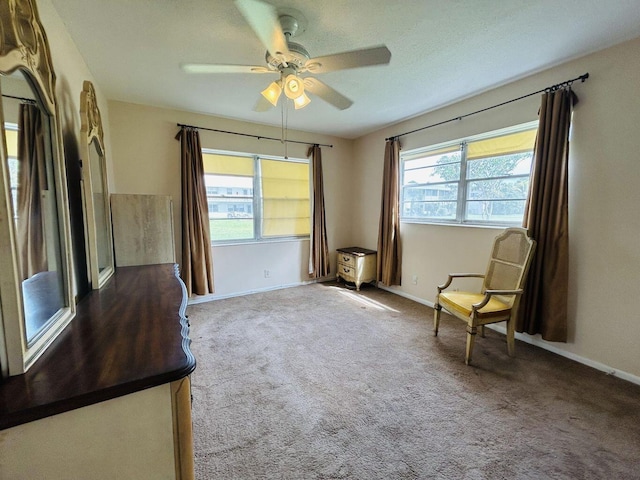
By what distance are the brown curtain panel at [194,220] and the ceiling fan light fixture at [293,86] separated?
7.22ft

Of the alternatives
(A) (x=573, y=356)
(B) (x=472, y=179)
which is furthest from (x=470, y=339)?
(B) (x=472, y=179)

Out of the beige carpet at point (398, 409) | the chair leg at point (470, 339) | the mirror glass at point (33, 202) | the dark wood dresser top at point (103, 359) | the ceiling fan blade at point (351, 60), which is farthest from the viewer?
the chair leg at point (470, 339)

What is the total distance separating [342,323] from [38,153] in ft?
9.31

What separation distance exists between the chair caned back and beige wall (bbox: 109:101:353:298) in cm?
270

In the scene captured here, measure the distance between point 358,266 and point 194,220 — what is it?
8.27 ft

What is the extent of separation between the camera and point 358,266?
14.5 ft

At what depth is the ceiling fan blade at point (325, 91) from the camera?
196cm

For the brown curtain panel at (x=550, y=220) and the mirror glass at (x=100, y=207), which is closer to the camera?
the mirror glass at (x=100, y=207)

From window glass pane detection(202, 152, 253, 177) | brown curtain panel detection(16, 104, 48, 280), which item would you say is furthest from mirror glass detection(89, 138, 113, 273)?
window glass pane detection(202, 152, 253, 177)

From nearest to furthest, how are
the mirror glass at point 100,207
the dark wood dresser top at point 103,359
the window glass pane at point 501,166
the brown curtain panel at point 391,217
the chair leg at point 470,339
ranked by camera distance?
the dark wood dresser top at point 103,359 < the mirror glass at point 100,207 < the chair leg at point 470,339 < the window glass pane at point 501,166 < the brown curtain panel at point 391,217

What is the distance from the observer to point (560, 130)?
7.70ft

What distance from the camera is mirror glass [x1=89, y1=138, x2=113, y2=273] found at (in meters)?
1.92

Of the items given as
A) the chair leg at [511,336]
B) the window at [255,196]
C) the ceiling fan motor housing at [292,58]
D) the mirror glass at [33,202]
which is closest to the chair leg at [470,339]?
the chair leg at [511,336]

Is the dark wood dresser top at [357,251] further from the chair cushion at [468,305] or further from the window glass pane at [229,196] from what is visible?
the chair cushion at [468,305]
